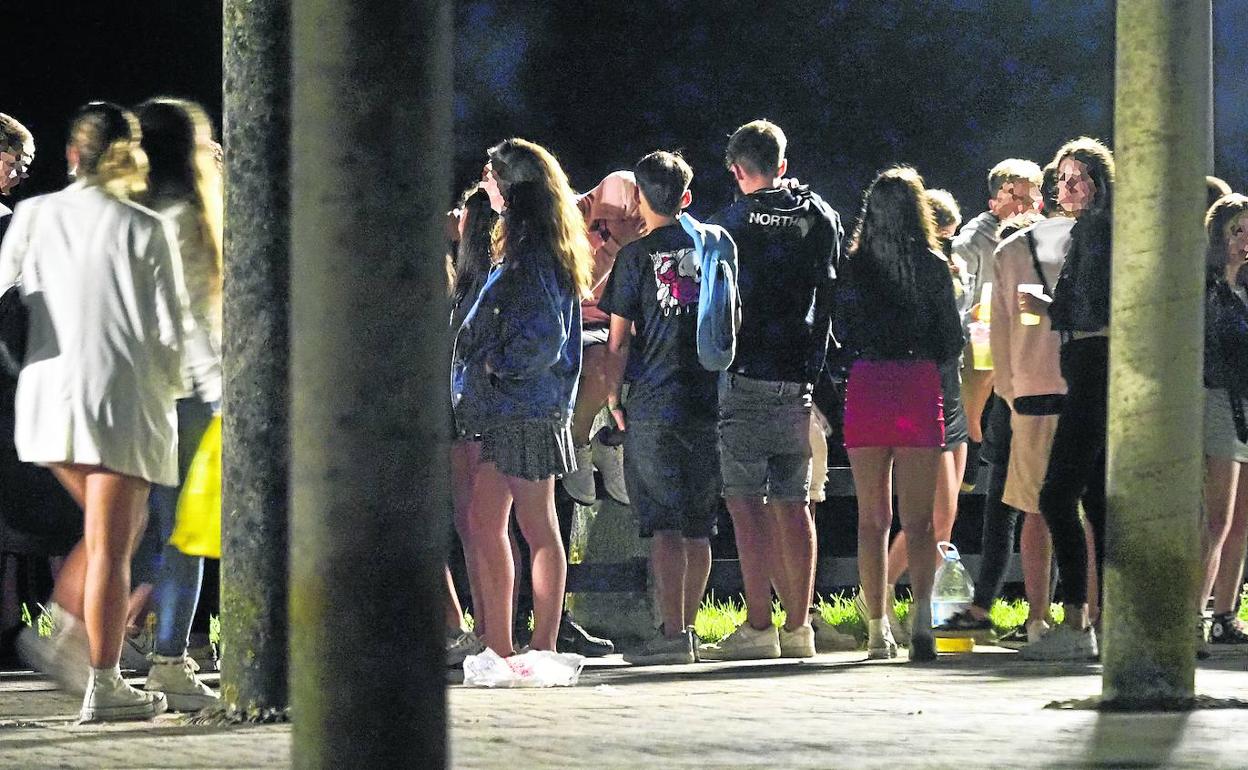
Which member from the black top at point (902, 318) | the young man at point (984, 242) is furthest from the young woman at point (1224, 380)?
the black top at point (902, 318)

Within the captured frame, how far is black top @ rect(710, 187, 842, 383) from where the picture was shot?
10.6m

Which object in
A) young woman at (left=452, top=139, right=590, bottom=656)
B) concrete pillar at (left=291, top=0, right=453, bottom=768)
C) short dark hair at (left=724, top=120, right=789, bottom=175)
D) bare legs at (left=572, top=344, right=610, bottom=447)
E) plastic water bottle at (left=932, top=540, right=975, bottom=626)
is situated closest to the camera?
concrete pillar at (left=291, top=0, right=453, bottom=768)

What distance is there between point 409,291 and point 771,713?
4.32 m

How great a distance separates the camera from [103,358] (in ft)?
26.4

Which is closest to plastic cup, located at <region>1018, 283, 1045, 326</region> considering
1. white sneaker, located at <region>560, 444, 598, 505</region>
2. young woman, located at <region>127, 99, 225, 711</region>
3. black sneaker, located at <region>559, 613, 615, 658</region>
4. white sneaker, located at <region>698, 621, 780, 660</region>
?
white sneaker, located at <region>698, 621, 780, 660</region>

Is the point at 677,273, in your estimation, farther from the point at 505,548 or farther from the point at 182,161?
the point at 182,161

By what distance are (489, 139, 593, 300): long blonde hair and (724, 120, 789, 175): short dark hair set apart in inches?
48.8

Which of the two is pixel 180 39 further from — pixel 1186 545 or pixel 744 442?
pixel 1186 545

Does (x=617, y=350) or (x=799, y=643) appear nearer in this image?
(x=617, y=350)

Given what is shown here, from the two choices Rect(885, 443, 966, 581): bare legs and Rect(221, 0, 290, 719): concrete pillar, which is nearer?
Rect(221, 0, 290, 719): concrete pillar

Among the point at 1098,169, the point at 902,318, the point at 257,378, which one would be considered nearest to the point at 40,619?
the point at 257,378

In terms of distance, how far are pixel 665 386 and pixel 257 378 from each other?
300 centimetres

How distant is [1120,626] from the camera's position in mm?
7770

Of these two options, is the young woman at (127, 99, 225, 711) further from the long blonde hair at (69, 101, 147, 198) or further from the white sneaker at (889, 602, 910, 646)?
the white sneaker at (889, 602, 910, 646)
